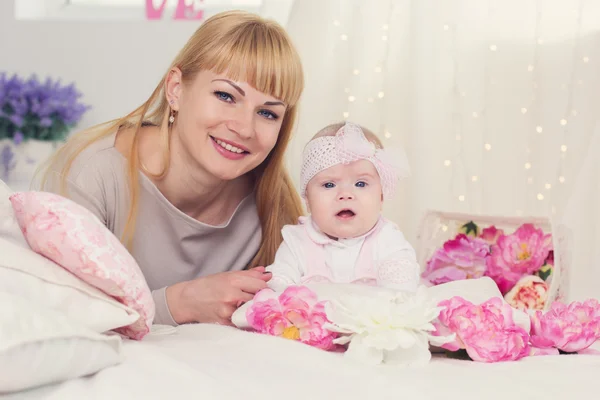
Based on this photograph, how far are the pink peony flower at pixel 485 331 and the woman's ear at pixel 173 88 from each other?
3.03 feet

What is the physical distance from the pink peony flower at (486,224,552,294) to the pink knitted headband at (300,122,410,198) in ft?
1.98

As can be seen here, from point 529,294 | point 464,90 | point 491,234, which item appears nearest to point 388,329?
point 529,294

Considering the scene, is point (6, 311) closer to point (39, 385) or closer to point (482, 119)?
point (39, 385)

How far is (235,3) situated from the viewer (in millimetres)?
3166

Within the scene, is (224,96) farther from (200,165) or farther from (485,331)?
(485,331)

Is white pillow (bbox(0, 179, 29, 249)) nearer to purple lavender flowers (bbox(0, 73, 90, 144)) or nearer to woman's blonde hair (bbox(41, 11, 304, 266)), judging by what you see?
woman's blonde hair (bbox(41, 11, 304, 266))

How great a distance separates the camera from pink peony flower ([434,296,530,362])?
1.10m

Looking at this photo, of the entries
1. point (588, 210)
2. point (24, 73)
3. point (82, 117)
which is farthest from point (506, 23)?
point (24, 73)

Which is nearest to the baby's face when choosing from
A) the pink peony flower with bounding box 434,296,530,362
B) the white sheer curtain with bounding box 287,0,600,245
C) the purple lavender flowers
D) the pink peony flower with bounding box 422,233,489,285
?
the pink peony flower with bounding box 434,296,530,362

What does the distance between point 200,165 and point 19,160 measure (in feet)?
4.43

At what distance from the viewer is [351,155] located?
1.56 metres

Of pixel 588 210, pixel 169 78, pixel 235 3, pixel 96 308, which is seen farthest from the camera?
pixel 235 3

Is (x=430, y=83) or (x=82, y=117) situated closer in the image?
(x=430, y=83)

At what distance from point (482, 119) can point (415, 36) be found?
1.29 feet
